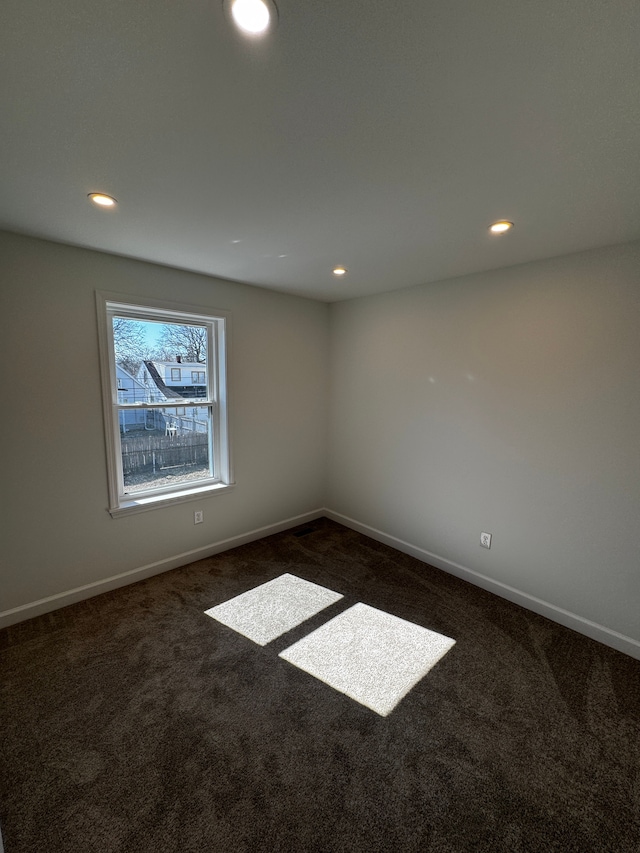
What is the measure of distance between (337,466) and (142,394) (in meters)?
2.14

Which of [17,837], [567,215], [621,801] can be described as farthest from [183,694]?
[567,215]

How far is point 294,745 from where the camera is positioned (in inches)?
61.4

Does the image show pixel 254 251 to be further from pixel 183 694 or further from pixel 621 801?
pixel 621 801

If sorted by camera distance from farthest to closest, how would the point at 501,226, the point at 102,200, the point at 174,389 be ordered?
1. the point at 174,389
2. the point at 501,226
3. the point at 102,200

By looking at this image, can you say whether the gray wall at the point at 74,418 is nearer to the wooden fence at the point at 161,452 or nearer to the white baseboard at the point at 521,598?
the wooden fence at the point at 161,452

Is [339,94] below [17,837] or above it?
above

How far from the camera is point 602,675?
1973 millimetres

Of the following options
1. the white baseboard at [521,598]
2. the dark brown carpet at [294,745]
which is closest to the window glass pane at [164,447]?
the dark brown carpet at [294,745]

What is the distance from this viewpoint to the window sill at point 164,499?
266cm

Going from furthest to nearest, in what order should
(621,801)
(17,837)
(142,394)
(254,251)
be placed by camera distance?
A: (142,394) → (254,251) → (621,801) → (17,837)

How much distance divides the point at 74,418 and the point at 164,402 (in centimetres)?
64

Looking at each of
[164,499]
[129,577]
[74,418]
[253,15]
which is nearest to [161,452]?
[164,499]

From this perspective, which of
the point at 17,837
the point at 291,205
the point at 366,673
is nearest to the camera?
the point at 17,837

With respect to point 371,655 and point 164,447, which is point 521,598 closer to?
point 371,655
